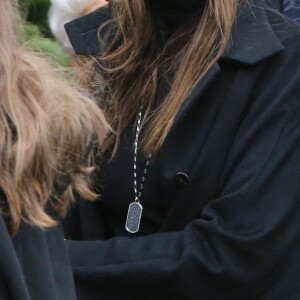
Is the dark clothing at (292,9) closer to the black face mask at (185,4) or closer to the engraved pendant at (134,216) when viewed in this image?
the black face mask at (185,4)

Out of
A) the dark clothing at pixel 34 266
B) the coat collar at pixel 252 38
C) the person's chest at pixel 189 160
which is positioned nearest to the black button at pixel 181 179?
the person's chest at pixel 189 160

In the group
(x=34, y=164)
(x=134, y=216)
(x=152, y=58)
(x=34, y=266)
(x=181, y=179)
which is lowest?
(x=134, y=216)

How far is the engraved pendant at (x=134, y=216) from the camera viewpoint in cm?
259

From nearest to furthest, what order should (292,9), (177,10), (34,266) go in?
(34,266) → (177,10) → (292,9)

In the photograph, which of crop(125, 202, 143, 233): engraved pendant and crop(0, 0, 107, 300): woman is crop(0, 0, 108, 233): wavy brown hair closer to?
crop(0, 0, 107, 300): woman

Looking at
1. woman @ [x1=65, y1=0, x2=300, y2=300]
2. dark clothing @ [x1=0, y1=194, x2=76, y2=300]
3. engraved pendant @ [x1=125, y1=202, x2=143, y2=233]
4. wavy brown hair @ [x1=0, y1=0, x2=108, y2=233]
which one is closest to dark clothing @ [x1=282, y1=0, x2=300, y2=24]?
woman @ [x1=65, y1=0, x2=300, y2=300]

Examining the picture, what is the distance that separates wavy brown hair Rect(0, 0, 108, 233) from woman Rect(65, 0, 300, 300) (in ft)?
2.26

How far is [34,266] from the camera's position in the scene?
65.1 inches

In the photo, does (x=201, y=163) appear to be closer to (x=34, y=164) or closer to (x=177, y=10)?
(x=177, y=10)

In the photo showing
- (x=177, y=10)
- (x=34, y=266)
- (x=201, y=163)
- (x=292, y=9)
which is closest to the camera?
A: (x=34, y=266)

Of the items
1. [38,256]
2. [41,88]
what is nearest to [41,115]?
[41,88]

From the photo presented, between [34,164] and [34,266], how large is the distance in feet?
0.56

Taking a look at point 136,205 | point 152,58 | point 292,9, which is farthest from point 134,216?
point 292,9

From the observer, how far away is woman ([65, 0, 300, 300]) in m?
2.42
